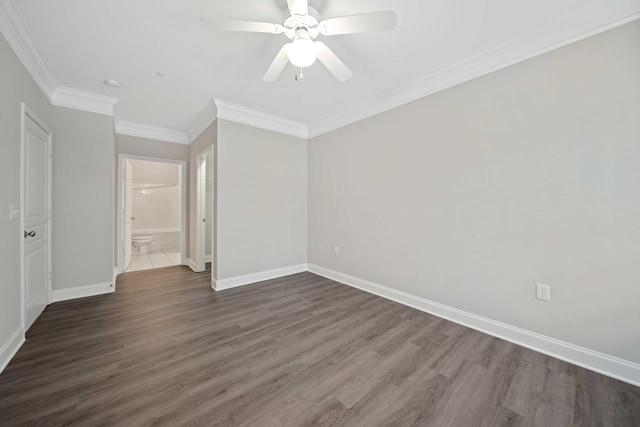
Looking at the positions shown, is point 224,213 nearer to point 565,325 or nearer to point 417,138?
point 417,138

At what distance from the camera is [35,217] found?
242cm

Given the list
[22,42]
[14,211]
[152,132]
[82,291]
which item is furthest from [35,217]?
[152,132]

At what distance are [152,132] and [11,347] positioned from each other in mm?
3495

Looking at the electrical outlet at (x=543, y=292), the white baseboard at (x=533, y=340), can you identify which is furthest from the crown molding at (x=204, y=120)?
the electrical outlet at (x=543, y=292)

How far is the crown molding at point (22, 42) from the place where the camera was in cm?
171

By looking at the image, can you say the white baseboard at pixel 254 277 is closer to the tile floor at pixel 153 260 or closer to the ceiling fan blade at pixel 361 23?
the tile floor at pixel 153 260

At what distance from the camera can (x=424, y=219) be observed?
2.72 metres

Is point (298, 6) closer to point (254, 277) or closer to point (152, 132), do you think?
point (254, 277)

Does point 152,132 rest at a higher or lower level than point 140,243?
higher

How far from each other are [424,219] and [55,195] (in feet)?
14.5

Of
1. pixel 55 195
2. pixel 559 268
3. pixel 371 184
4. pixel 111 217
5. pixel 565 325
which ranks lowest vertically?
pixel 565 325

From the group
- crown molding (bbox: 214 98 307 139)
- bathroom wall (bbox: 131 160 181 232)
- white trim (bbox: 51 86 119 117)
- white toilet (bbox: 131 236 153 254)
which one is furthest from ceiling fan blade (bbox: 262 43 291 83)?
white toilet (bbox: 131 236 153 254)

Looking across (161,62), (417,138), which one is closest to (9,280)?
(161,62)

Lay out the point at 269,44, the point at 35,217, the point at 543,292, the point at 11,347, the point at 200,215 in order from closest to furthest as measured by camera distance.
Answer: the point at 11,347 < the point at 543,292 < the point at 269,44 < the point at 35,217 < the point at 200,215
